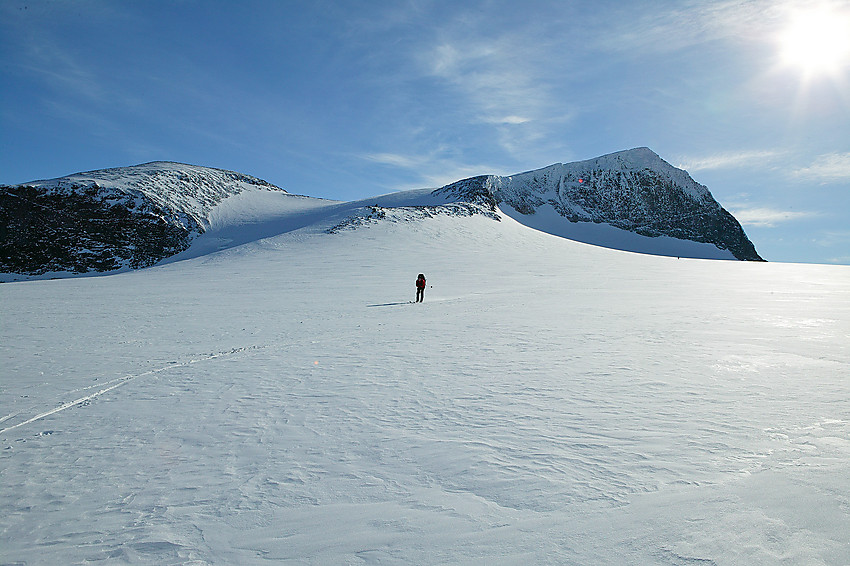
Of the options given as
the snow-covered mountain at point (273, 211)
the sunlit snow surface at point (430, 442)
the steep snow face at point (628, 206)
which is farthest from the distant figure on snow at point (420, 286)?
the steep snow face at point (628, 206)

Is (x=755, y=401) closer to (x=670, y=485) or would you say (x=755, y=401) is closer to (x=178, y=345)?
(x=670, y=485)

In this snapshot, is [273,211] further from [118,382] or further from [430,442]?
[430,442]

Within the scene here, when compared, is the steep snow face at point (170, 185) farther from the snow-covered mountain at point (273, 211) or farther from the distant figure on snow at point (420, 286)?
the distant figure on snow at point (420, 286)

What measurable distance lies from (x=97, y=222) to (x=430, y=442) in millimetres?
53624

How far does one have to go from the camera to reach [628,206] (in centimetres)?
8300

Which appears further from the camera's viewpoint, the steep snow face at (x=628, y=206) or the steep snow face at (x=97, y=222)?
the steep snow face at (x=628, y=206)

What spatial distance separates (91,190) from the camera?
4722 cm

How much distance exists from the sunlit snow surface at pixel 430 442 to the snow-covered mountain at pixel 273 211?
3485 cm

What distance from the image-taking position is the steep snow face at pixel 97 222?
135ft

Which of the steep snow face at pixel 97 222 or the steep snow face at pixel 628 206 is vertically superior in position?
the steep snow face at pixel 628 206

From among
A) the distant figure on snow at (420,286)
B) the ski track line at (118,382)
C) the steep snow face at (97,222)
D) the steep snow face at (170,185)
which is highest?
the steep snow face at (170,185)

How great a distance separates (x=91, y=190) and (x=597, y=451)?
5918cm

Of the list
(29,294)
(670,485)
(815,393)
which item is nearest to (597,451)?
(670,485)

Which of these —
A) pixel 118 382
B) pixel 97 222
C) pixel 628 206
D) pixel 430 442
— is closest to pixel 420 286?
pixel 118 382
